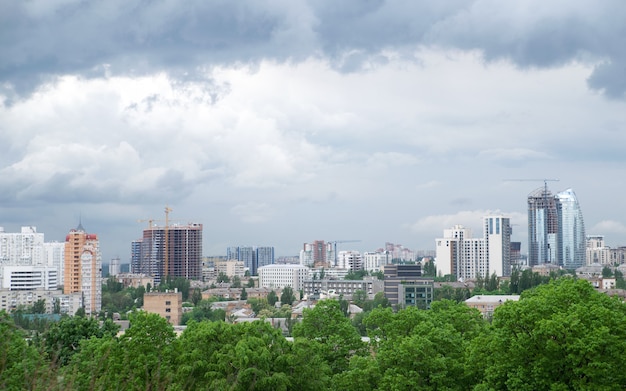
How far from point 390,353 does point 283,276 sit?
215 feet

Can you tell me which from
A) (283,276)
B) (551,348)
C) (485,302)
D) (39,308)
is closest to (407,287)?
(485,302)

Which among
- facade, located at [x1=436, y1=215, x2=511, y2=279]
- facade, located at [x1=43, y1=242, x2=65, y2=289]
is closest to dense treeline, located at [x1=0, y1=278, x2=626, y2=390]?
facade, located at [x1=43, y1=242, x2=65, y2=289]

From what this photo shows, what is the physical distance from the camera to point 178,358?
1227cm

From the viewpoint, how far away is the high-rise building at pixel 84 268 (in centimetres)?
5028

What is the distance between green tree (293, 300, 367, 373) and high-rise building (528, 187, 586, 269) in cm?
9157

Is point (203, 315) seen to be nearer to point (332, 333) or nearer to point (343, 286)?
point (343, 286)

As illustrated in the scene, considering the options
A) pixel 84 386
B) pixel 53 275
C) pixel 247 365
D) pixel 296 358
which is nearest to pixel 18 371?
pixel 84 386

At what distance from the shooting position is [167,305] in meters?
40.0

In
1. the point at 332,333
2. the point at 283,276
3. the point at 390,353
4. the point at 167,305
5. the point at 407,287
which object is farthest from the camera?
the point at 283,276

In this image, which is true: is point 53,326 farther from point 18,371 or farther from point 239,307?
point 239,307

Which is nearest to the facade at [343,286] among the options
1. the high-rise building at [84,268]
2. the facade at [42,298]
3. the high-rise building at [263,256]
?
the high-rise building at [84,268]

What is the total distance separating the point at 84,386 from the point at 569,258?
324 feet

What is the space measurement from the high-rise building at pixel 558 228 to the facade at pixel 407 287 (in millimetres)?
58498

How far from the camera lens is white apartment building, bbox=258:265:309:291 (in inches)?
3012
